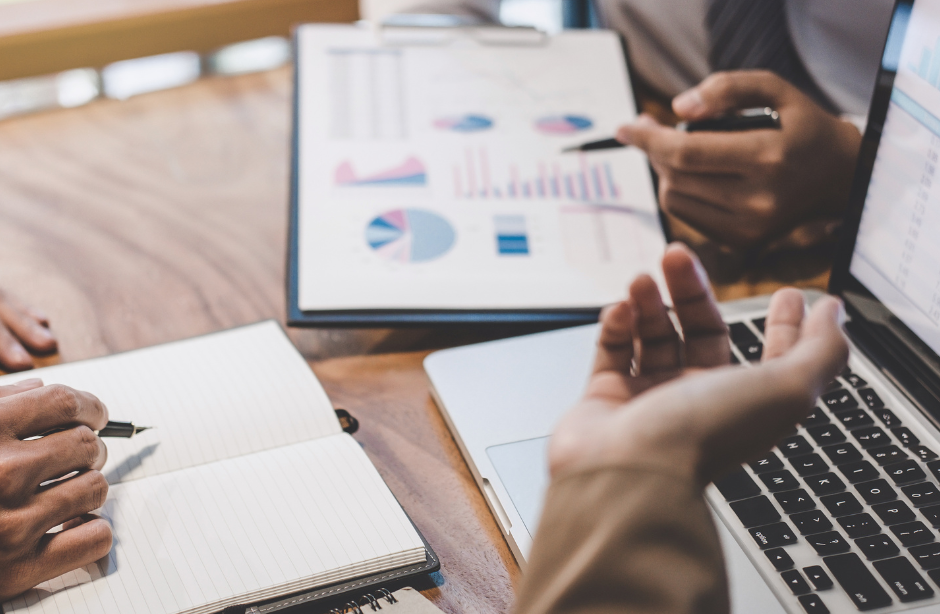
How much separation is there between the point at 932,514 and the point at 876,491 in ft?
0.10

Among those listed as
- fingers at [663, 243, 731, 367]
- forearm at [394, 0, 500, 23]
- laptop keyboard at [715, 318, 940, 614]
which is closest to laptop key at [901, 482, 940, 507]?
laptop keyboard at [715, 318, 940, 614]

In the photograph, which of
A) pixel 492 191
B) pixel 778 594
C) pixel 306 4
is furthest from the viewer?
pixel 306 4

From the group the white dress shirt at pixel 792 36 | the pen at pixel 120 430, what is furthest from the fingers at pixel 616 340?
the white dress shirt at pixel 792 36

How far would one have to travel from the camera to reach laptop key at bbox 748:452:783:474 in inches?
19.0

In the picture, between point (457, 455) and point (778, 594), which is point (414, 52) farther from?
point (778, 594)

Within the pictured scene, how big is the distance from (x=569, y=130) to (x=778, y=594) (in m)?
0.52

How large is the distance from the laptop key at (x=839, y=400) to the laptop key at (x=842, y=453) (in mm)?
32

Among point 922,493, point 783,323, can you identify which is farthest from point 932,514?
point 783,323

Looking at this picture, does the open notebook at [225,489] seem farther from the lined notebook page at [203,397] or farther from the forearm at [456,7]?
the forearm at [456,7]

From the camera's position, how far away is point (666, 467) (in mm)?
292

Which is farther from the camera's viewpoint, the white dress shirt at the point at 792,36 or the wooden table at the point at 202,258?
the white dress shirt at the point at 792,36

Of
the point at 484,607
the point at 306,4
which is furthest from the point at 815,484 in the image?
the point at 306,4

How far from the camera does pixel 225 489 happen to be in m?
0.49

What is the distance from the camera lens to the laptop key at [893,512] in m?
0.45
